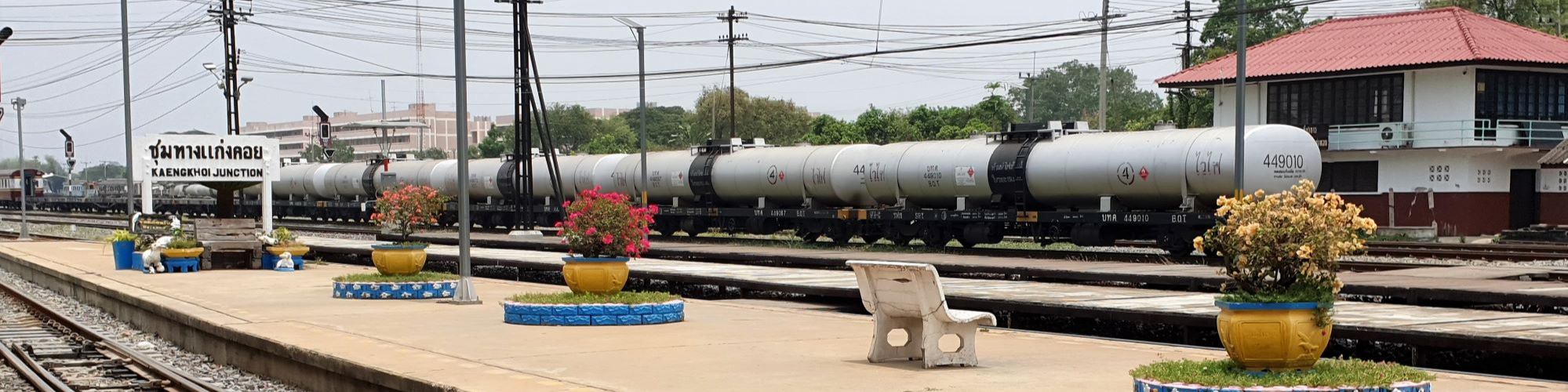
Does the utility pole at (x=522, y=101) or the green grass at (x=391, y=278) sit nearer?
the green grass at (x=391, y=278)

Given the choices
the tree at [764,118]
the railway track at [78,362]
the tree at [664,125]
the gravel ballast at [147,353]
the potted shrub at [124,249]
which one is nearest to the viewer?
the gravel ballast at [147,353]

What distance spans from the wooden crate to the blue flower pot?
1.33 m

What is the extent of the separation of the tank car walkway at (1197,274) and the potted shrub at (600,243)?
724 cm

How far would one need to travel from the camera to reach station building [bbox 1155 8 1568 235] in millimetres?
39531

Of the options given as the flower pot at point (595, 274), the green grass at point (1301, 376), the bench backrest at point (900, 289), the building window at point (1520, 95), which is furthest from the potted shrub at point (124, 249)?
the building window at point (1520, 95)

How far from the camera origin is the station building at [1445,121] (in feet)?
130

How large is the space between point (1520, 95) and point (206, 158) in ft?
111

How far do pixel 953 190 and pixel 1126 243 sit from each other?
15.2ft

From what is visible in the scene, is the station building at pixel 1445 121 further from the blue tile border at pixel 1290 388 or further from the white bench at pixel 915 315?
the blue tile border at pixel 1290 388

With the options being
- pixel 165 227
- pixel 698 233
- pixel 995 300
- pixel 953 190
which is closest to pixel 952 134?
pixel 698 233

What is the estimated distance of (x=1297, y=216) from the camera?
8.00 meters

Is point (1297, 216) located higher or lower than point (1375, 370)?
higher

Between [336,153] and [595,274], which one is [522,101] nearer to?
[595,274]

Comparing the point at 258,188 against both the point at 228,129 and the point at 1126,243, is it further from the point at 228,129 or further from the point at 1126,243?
the point at 1126,243
